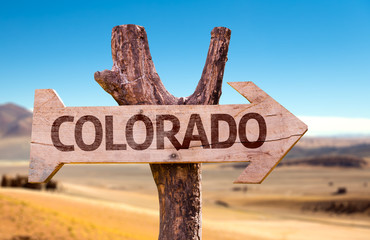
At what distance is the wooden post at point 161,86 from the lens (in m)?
2.81

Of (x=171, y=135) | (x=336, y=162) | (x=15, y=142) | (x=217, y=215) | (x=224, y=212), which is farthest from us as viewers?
(x=15, y=142)

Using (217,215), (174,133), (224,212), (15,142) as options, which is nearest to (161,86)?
(174,133)

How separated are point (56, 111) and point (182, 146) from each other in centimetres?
101

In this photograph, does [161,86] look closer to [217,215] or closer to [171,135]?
[171,135]

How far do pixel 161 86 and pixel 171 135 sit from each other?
532 mm

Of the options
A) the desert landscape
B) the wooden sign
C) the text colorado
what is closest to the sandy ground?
the desert landscape

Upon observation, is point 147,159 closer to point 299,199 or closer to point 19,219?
point 19,219

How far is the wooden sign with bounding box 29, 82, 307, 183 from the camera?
2723 mm

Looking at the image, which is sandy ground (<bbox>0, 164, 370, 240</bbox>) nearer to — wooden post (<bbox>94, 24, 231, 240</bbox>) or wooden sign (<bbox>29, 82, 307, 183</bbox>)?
wooden sign (<bbox>29, 82, 307, 183</bbox>)

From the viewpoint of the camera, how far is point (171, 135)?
2.74 meters

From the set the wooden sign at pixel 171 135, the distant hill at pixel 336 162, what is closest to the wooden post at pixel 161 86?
the wooden sign at pixel 171 135

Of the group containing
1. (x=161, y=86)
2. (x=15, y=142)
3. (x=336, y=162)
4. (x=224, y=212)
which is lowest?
(x=224, y=212)

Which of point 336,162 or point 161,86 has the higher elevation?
point 161,86

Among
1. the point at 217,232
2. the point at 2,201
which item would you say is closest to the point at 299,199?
the point at 217,232
